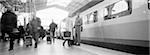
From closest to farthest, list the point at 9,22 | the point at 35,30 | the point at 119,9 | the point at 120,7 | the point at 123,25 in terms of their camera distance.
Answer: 1. the point at 9,22
2. the point at 123,25
3. the point at 120,7
4. the point at 119,9
5. the point at 35,30

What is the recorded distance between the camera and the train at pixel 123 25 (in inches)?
245

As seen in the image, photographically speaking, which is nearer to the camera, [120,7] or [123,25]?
[123,25]

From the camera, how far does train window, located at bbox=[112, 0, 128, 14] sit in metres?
7.70

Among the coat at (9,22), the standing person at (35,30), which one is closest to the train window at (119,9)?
the standing person at (35,30)

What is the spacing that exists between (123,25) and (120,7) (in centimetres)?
77

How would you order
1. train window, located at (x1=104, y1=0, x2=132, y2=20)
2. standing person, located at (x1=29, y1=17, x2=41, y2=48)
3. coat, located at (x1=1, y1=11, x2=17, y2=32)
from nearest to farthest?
1. coat, located at (x1=1, y1=11, x2=17, y2=32)
2. train window, located at (x1=104, y1=0, x2=132, y2=20)
3. standing person, located at (x1=29, y1=17, x2=41, y2=48)

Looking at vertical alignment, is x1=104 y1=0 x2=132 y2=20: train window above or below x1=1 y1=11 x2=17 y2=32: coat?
above

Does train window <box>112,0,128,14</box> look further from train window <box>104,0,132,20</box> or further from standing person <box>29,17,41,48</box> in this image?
standing person <box>29,17,41,48</box>

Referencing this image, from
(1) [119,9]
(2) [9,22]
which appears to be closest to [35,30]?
(2) [9,22]

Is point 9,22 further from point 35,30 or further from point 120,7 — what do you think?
point 120,7

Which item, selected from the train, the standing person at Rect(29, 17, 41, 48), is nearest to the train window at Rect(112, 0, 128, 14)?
the train

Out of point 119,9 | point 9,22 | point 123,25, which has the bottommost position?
point 123,25

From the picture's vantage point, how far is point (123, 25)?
7766 millimetres

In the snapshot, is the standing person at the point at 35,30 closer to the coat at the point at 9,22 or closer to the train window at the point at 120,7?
the coat at the point at 9,22
